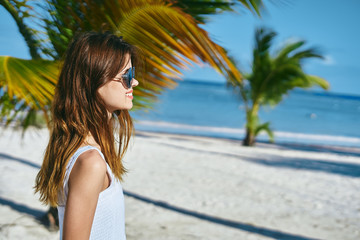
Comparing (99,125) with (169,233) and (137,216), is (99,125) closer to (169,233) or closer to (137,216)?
(169,233)

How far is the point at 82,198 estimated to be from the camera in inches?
37.4

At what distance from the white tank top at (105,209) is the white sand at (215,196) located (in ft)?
7.29

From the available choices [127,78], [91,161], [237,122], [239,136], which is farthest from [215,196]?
[237,122]

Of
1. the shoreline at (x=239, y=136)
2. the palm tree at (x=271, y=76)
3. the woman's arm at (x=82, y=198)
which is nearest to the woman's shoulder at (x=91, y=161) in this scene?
the woman's arm at (x=82, y=198)

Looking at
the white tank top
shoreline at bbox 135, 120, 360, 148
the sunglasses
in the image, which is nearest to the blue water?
shoreline at bbox 135, 120, 360, 148

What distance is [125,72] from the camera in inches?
48.7

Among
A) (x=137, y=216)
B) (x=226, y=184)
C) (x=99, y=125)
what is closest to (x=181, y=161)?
(x=226, y=184)

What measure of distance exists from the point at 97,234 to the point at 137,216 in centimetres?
336

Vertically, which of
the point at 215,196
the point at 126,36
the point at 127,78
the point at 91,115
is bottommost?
the point at 215,196

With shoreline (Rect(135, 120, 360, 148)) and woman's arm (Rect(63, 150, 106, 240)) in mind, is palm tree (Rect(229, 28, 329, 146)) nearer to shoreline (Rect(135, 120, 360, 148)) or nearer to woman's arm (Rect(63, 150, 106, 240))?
shoreline (Rect(135, 120, 360, 148))

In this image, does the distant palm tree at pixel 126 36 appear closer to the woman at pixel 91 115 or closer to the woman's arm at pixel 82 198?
the woman at pixel 91 115

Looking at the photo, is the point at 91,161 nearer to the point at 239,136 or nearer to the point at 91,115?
the point at 91,115

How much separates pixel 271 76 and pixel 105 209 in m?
10.00

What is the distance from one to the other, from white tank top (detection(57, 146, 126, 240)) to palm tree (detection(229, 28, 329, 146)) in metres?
9.35
